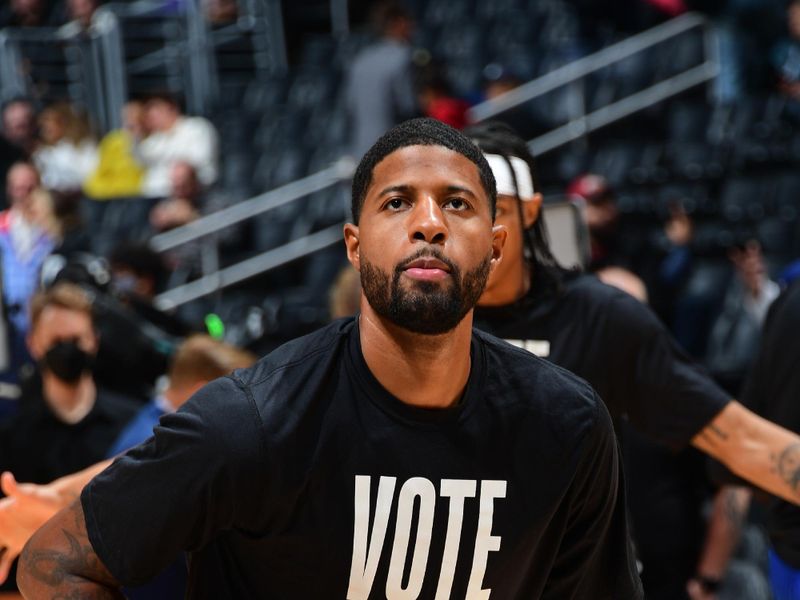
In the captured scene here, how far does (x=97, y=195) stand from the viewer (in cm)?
1087

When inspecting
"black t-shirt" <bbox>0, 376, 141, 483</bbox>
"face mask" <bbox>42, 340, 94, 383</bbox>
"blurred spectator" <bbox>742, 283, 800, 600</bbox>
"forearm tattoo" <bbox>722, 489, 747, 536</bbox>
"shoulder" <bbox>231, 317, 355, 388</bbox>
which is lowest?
"forearm tattoo" <bbox>722, 489, 747, 536</bbox>

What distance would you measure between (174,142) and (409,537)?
27.6 feet

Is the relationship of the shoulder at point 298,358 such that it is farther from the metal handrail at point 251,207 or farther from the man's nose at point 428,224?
the metal handrail at point 251,207

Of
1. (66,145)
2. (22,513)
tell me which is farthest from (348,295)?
(66,145)

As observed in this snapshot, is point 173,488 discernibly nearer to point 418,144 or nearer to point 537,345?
point 418,144

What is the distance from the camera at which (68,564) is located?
220cm

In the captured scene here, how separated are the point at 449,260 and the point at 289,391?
0.35 metres

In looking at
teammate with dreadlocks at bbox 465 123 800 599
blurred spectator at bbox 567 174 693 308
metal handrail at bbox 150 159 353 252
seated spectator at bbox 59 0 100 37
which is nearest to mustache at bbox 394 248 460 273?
teammate with dreadlocks at bbox 465 123 800 599

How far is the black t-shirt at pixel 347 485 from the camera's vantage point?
215 cm

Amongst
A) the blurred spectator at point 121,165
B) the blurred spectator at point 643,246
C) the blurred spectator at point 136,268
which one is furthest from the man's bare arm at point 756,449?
the blurred spectator at point 121,165

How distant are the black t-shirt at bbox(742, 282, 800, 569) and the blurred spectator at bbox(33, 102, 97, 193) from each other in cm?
776

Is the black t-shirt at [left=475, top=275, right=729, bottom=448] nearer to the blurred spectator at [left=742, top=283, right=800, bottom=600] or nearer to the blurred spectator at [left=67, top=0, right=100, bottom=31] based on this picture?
the blurred spectator at [left=742, top=283, right=800, bottom=600]

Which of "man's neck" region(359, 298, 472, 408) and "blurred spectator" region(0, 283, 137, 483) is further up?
"man's neck" region(359, 298, 472, 408)

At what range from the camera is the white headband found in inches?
130
